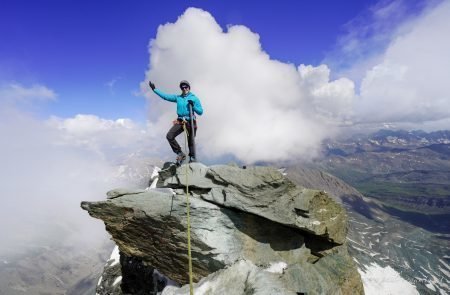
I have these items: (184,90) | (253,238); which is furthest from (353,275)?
(184,90)

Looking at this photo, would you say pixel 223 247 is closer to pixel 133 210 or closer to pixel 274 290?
pixel 133 210

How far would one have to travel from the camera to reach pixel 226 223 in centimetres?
1967

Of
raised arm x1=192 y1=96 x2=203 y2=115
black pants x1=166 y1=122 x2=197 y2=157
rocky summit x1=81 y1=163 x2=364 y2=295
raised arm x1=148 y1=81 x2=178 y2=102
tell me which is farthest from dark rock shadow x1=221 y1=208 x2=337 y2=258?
raised arm x1=148 y1=81 x2=178 y2=102

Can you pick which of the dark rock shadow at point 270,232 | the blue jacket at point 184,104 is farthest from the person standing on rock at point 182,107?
the dark rock shadow at point 270,232

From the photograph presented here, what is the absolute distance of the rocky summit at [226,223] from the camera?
1886 cm

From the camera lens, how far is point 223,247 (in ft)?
61.4

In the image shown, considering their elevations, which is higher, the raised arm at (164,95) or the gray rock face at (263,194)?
the raised arm at (164,95)

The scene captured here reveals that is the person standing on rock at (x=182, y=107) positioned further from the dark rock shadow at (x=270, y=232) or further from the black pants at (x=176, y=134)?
the dark rock shadow at (x=270, y=232)

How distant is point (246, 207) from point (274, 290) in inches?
319

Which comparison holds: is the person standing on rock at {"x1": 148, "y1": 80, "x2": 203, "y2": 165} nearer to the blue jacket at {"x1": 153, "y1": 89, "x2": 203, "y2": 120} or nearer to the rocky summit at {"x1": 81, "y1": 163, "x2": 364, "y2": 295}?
the blue jacket at {"x1": 153, "y1": 89, "x2": 203, "y2": 120}

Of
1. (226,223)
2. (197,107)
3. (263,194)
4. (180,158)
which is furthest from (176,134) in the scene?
(263,194)

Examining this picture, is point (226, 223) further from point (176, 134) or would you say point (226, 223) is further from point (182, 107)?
point (182, 107)

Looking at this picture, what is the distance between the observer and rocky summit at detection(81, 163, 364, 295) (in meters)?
18.9

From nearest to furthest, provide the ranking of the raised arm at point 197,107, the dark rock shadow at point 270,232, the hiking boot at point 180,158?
1. the dark rock shadow at point 270,232
2. the raised arm at point 197,107
3. the hiking boot at point 180,158
